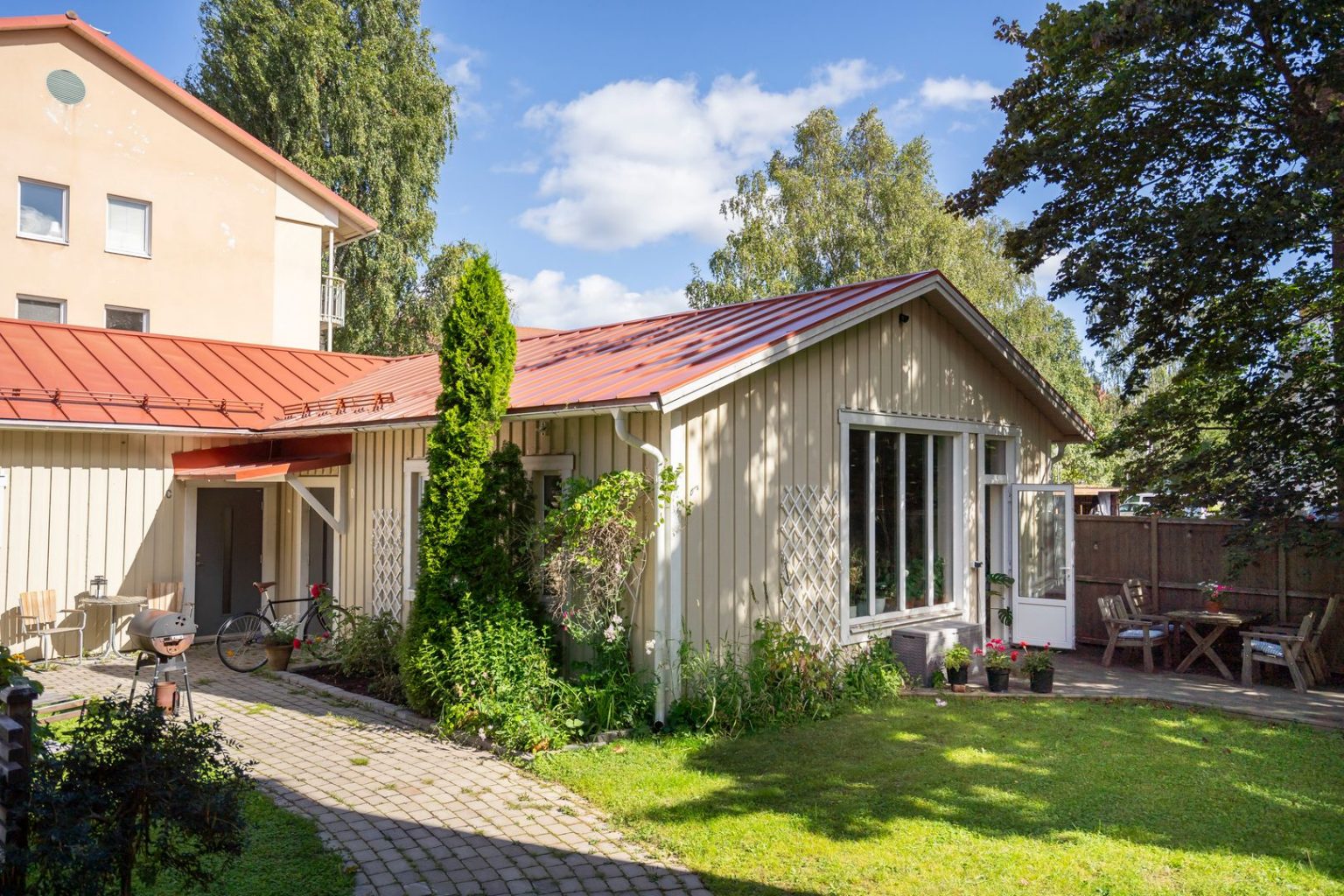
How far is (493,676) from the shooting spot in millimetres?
7734

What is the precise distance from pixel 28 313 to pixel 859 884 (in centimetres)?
2035

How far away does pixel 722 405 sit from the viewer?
837 centimetres

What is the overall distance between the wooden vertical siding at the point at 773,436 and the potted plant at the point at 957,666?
5.14 feet

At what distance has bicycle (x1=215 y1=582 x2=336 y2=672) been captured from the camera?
10.7 meters

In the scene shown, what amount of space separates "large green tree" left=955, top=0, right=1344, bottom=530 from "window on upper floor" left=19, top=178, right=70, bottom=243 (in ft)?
58.2

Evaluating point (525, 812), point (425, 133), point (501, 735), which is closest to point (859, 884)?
point (525, 812)

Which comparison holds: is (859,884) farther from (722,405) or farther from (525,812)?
(722,405)

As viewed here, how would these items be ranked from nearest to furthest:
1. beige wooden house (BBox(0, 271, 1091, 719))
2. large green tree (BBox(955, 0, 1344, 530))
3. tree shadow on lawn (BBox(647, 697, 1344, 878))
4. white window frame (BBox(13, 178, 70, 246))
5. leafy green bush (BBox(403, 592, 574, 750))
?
tree shadow on lawn (BBox(647, 697, 1344, 878)) → leafy green bush (BBox(403, 592, 574, 750)) → beige wooden house (BBox(0, 271, 1091, 719)) → large green tree (BBox(955, 0, 1344, 530)) → white window frame (BBox(13, 178, 70, 246))

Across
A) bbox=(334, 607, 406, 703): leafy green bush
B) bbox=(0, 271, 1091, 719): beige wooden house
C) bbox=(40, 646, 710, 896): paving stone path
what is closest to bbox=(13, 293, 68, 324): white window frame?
bbox=(0, 271, 1091, 719): beige wooden house

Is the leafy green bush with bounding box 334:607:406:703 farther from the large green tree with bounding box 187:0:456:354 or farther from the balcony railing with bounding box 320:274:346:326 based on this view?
the large green tree with bounding box 187:0:456:354

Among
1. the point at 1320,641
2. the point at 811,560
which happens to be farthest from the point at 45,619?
the point at 1320,641

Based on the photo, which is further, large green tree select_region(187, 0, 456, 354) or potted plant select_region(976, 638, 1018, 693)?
large green tree select_region(187, 0, 456, 354)

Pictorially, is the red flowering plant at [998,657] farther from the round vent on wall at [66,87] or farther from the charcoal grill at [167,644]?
the round vent on wall at [66,87]

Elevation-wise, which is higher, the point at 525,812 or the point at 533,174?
the point at 533,174
